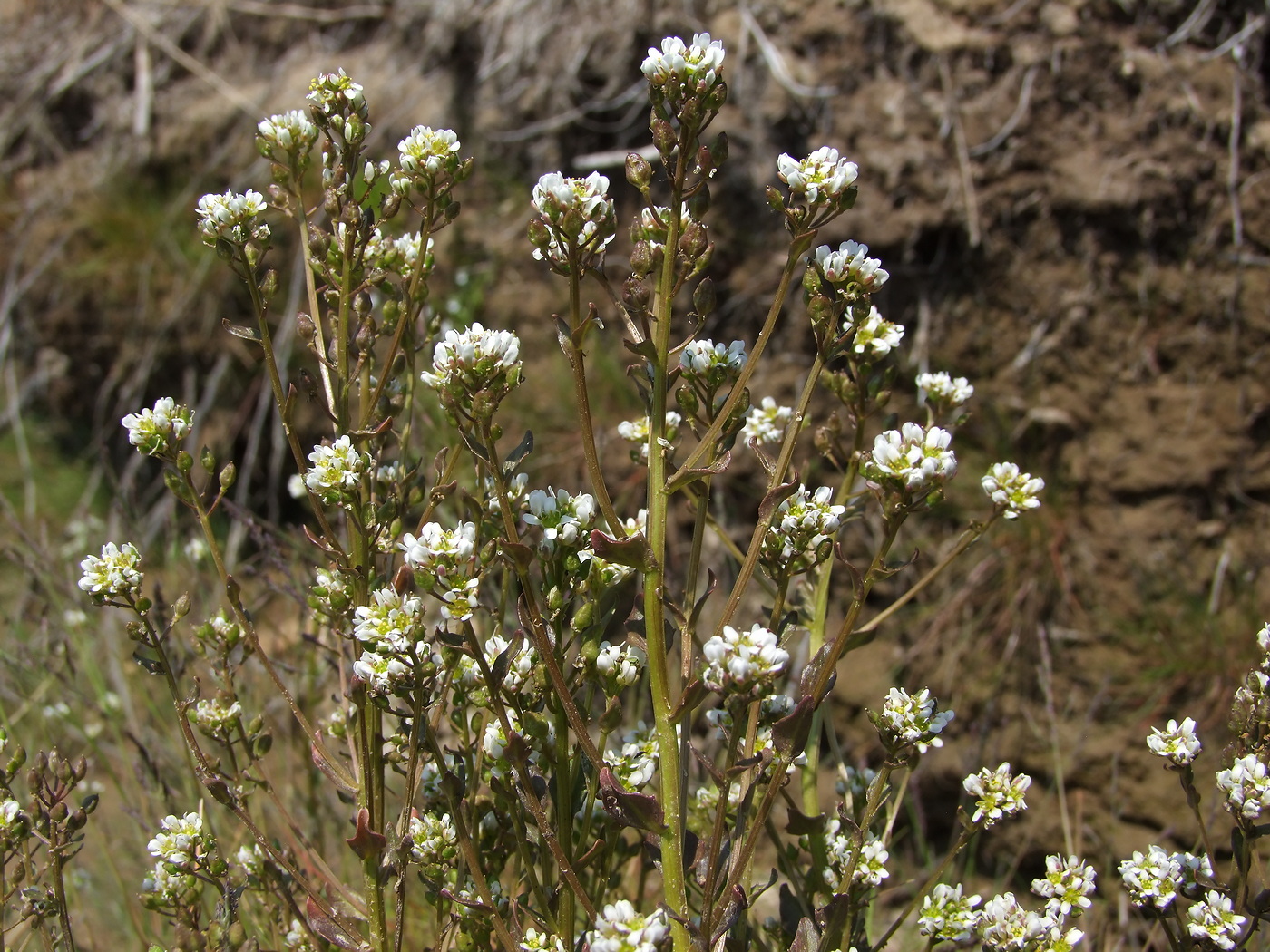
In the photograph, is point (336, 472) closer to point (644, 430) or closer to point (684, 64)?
point (644, 430)

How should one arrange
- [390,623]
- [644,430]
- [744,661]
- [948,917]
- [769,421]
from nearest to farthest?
[744,661], [390,623], [948,917], [644,430], [769,421]

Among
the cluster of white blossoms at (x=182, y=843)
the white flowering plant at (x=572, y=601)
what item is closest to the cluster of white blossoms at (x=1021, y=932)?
the white flowering plant at (x=572, y=601)

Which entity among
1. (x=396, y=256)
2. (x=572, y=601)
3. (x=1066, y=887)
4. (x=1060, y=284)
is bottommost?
(x=1066, y=887)

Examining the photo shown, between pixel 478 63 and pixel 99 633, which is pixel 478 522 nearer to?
pixel 99 633

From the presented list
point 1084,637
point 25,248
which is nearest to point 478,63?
point 25,248

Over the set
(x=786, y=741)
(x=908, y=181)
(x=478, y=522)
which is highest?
(x=908, y=181)

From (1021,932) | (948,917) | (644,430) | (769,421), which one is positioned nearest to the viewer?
(1021,932)

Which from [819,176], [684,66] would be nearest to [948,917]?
[819,176]
